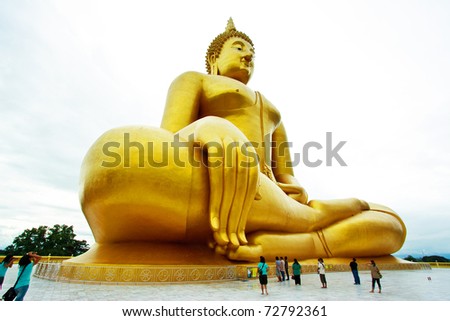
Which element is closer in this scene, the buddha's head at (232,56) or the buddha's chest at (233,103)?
the buddha's chest at (233,103)

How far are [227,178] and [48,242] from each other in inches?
508

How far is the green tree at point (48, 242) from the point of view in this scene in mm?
13945

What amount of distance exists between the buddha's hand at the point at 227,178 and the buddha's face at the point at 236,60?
371 centimetres

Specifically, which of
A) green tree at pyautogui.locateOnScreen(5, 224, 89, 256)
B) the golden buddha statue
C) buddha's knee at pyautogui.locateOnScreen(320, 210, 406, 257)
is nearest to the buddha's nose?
the golden buddha statue

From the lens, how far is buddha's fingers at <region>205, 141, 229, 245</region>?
4.98 meters

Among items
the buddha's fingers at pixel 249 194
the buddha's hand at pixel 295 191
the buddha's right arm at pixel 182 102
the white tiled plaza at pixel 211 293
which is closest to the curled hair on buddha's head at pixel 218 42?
the buddha's right arm at pixel 182 102

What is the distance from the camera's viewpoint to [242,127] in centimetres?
754

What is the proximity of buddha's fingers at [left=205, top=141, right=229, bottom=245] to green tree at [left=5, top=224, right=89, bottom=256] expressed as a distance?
39.5 ft

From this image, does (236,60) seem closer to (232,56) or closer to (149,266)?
(232,56)

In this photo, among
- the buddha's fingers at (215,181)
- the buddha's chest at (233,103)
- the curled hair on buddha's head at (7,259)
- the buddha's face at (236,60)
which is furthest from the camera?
the buddha's face at (236,60)

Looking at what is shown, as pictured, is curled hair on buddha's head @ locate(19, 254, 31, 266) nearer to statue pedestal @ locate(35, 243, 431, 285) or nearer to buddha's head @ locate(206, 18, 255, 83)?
statue pedestal @ locate(35, 243, 431, 285)

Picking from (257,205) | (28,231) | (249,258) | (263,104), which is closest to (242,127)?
(263,104)

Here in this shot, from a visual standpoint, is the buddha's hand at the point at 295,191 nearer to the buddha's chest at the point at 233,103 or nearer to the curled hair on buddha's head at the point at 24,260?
the buddha's chest at the point at 233,103

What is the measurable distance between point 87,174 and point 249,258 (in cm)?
306
